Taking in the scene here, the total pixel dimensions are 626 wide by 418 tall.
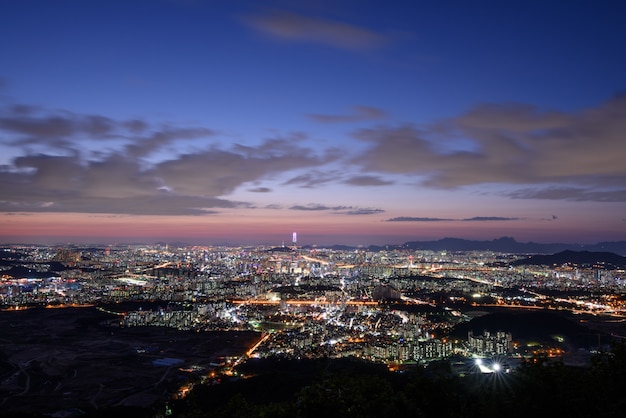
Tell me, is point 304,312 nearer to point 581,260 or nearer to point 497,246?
point 581,260

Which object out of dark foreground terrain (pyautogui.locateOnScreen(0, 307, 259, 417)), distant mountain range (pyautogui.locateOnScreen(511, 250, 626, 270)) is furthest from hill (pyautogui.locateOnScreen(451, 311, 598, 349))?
distant mountain range (pyautogui.locateOnScreen(511, 250, 626, 270))

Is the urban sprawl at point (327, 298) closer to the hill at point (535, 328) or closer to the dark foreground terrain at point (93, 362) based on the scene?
the hill at point (535, 328)

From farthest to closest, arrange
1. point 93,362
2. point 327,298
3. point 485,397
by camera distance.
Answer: point 327,298 → point 93,362 → point 485,397

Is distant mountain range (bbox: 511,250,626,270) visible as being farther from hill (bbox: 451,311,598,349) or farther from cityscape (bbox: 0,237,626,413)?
hill (bbox: 451,311,598,349)

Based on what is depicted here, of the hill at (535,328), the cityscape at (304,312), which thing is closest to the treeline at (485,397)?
the cityscape at (304,312)

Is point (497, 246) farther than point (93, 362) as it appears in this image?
Yes

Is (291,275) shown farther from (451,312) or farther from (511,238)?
(511,238)

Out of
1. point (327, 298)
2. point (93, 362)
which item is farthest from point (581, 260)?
point (93, 362)
